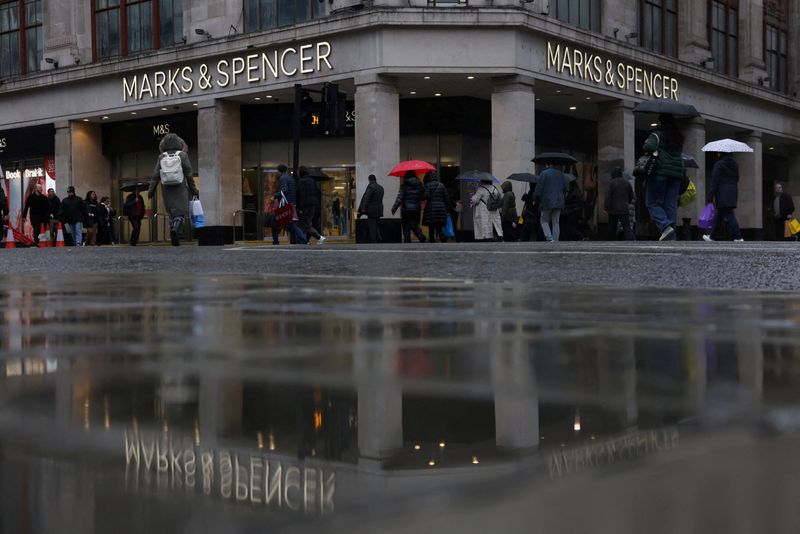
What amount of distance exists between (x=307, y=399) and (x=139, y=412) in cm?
23

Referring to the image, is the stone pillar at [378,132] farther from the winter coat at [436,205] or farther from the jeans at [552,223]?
the jeans at [552,223]

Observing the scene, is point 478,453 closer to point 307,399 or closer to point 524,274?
point 307,399

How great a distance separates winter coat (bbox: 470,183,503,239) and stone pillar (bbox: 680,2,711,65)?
1266 centimetres

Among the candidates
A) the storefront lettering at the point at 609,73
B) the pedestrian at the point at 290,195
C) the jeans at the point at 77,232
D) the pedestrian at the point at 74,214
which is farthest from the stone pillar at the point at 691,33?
the jeans at the point at 77,232

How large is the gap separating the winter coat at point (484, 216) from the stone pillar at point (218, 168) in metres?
8.61

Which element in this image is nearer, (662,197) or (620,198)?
(662,197)

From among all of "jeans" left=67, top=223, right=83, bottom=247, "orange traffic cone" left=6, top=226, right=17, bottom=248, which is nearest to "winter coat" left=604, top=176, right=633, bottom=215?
"jeans" left=67, top=223, right=83, bottom=247

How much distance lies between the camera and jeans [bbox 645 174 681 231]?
1573 cm

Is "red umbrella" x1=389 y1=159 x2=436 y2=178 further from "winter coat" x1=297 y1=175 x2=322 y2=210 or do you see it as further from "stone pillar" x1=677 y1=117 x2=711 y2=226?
"stone pillar" x1=677 y1=117 x2=711 y2=226

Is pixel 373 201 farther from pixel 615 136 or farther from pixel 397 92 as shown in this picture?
pixel 615 136

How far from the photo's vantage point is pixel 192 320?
10.6ft

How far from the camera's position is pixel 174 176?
17.0 metres

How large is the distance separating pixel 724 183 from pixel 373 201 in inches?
341

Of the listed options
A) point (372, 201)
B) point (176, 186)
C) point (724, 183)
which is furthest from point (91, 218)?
point (724, 183)
